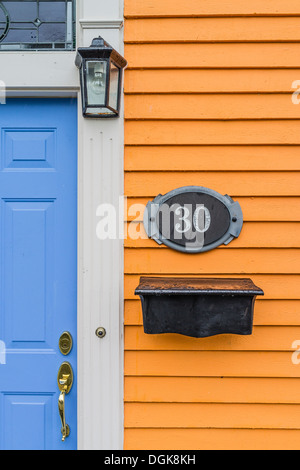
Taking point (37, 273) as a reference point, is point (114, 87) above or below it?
above

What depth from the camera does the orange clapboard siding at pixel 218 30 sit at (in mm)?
1693

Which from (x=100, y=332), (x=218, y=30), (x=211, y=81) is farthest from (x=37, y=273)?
(x=218, y=30)

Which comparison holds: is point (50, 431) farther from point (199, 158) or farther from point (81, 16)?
point (81, 16)

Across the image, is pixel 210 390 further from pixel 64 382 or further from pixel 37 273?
pixel 37 273

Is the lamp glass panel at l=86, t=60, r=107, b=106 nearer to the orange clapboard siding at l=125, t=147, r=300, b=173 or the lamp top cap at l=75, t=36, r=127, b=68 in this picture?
the lamp top cap at l=75, t=36, r=127, b=68

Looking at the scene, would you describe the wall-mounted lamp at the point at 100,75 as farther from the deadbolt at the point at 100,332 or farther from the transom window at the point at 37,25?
the deadbolt at the point at 100,332

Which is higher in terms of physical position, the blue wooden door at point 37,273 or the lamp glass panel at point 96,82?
the lamp glass panel at point 96,82

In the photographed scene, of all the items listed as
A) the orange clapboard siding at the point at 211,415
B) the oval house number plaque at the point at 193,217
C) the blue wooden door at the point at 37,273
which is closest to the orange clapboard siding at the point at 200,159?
the oval house number plaque at the point at 193,217

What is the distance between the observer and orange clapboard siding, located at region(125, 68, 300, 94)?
1.70 meters

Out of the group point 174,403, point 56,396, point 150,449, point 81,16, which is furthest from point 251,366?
point 81,16

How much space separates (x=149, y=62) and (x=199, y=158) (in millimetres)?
522

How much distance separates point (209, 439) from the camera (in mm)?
1719

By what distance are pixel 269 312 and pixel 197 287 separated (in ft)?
1.46

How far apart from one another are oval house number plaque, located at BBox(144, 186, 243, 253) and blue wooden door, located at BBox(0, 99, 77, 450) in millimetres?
444
